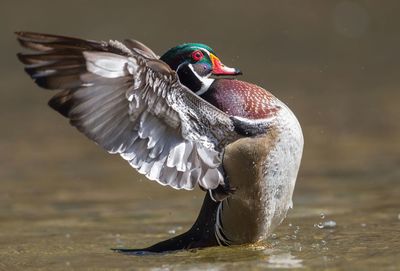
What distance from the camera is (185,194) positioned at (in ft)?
25.3

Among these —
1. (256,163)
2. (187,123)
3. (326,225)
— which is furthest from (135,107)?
(326,225)

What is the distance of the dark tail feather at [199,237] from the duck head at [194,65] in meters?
0.59

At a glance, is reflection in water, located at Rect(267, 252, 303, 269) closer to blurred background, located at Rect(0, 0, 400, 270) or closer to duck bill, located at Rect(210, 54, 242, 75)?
blurred background, located at Rect(0, 0, 400, 270)

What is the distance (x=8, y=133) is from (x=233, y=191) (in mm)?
5919

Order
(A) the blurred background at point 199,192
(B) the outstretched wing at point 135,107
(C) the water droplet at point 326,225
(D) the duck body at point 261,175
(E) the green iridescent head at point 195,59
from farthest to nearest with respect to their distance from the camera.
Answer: (C) the water droplet at point 326,225 → (A) the blurred background at point 199,192 → (E) the green iridescent head at point 195,59 → (D) the duck body at point 261,175 → (B) the outstretched wing at point 135,107

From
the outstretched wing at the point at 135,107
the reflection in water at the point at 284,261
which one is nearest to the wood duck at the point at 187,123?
the outstretched wing at the point at 135,107

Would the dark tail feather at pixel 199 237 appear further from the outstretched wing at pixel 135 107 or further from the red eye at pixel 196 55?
the red eye at pixel 196 55

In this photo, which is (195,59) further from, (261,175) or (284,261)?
(284,261)

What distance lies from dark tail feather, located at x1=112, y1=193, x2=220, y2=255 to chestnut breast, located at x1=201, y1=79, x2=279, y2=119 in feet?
1.68

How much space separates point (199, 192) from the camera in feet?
25.7

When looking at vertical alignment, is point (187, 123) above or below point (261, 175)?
above

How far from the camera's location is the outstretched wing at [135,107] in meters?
4.50

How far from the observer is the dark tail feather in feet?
17.5

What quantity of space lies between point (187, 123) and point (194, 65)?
48 centimetres
